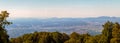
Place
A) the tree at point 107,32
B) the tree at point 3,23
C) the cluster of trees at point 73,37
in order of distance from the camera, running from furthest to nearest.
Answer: the tree at point 107,32, the cluster of trees at point 73,37, the tree at point 3,23

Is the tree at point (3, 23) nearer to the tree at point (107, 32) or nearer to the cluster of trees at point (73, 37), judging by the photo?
the cluster of trees at point (73, 37)

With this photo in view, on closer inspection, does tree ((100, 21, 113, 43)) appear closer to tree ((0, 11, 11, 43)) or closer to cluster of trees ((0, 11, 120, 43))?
cluster of trees ((0, 11, 120, 43))

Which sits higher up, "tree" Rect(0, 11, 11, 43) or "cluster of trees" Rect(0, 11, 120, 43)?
"tree" Rect(0, 11, 11, 43)

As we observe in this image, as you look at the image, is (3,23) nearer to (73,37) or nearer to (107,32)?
(107,32)

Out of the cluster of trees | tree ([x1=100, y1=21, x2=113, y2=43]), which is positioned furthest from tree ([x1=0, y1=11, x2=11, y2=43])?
tree ([x1=100, y1=21, x2=113, y2=43])

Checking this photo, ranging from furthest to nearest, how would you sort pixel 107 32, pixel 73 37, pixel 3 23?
pixel 73 37, pixel 107 32, pixel 3 23

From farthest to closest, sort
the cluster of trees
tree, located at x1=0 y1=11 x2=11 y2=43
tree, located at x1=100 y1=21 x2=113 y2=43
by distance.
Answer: tree, located at x1=100 y1=21 x2=113 y2=43
the cluster of trees
tree, located at x1=0 y1=11 x2=11 y2=43

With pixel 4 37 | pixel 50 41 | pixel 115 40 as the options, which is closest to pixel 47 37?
pixel 50 41

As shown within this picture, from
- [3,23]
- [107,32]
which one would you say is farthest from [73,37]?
[3,23]

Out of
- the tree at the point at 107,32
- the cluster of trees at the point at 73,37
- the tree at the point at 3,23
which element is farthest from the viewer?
the tree at the point at 107,32

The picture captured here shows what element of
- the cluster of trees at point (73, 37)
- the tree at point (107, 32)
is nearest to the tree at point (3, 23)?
the cluster of trees at point (73, 37)

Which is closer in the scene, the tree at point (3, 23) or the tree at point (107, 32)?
the tree at point (3, 23)

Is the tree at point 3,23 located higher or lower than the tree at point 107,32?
higher
